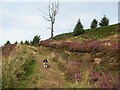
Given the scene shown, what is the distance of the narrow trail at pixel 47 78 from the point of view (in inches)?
829

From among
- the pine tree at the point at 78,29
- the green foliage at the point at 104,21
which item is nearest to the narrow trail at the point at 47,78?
the pine tree at the point at 78,29

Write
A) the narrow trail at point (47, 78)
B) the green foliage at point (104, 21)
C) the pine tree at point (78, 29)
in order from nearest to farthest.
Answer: the narrow trail at point (47, 78)
the pine tree at point (78, 29)
the green foliage at point (104, 21)

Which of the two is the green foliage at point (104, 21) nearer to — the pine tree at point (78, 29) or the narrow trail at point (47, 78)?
the pine tree at point (78, 29)

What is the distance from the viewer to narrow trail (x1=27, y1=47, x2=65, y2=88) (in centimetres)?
2105

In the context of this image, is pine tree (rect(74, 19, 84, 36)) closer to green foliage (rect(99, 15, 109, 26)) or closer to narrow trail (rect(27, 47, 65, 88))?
green foliage (rect(99, 15, 109, 26))

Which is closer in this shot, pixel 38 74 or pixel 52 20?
pixel 38 74

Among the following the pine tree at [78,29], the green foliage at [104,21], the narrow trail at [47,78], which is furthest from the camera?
the green foliage at [104,21]

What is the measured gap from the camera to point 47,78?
947 inches

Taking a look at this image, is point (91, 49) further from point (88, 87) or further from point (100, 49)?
point (88, 87)

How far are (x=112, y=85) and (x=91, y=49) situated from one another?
67.7ft

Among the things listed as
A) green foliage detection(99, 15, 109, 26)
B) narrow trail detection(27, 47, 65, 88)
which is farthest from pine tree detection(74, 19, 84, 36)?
narrow trail detection(27, 47, 65, 88)

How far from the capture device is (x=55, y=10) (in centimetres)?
7469

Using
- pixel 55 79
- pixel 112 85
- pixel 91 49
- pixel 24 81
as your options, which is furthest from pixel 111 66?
pixel 91 49

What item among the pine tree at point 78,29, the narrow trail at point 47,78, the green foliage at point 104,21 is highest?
the green foliage at point 104,21
